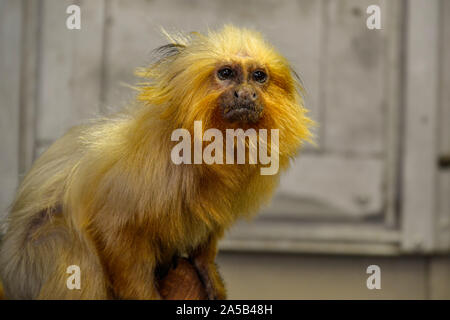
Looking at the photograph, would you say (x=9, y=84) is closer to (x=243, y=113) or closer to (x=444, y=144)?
(x=243, y=113)

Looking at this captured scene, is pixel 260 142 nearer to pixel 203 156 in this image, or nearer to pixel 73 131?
pixel 203 156

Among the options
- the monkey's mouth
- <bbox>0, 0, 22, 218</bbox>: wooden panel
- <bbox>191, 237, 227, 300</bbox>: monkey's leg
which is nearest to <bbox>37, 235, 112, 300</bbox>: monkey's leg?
<bbox>191, 237, 227, 300</bbox>: monkey's leg

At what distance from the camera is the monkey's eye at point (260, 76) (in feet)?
6.98

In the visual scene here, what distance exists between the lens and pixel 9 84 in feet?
13.1

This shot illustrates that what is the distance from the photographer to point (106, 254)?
231 cm

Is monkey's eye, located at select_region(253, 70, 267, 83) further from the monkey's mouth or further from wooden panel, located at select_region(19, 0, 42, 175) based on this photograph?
wooden panel, located at select_region(19, 0, 42, 175)

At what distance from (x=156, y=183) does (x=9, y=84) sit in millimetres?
2176

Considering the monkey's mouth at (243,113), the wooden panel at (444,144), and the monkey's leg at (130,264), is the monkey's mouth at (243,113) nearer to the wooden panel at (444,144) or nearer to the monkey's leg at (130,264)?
the monkey's leg at (130,264)

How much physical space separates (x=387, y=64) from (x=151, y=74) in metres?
2.42

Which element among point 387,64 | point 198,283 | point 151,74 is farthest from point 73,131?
point 387,64

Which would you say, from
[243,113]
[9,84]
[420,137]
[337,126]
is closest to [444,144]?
[420,137]

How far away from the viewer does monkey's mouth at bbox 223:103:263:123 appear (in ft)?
6.84

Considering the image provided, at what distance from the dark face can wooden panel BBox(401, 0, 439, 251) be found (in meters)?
2.33

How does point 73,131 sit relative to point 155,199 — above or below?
above
